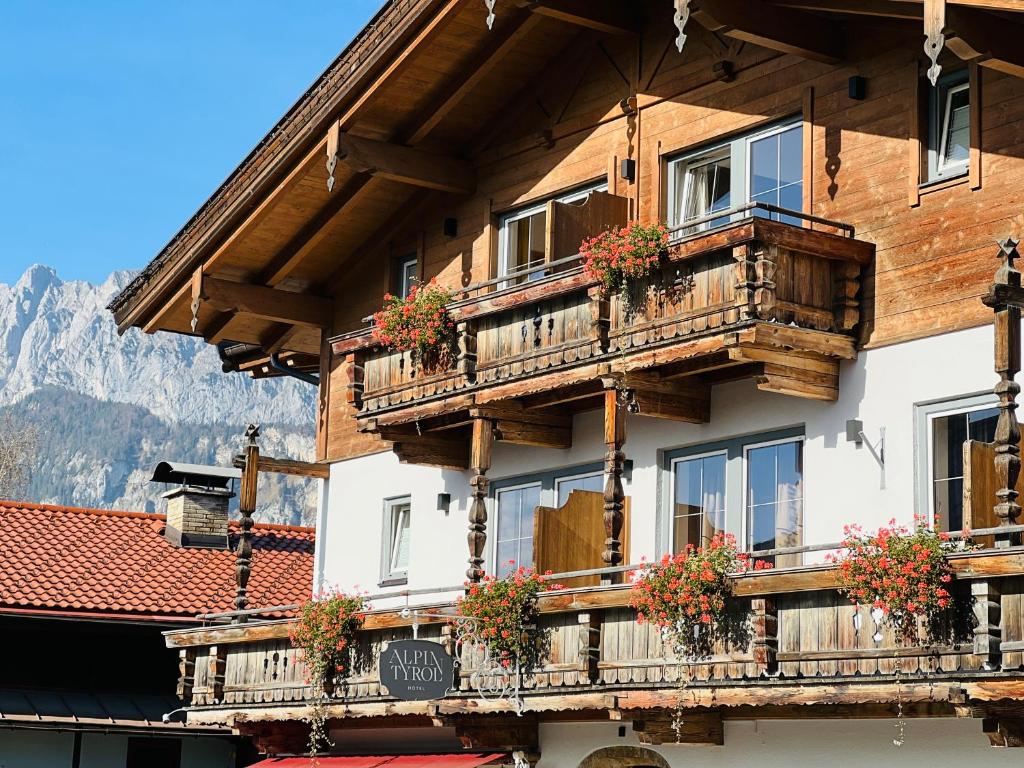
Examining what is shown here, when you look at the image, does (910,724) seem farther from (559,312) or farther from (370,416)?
(370,416)

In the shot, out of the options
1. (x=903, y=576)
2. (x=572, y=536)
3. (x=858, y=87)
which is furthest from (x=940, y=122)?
(x=572, y=536)

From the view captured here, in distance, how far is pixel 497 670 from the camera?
19.0 metres

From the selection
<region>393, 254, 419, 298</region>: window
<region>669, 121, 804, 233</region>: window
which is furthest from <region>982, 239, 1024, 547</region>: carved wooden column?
<region>393, 254, 419, 298</region>: window

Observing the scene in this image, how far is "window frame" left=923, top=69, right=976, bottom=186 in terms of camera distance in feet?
57.0

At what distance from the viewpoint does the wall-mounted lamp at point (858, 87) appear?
18.2m

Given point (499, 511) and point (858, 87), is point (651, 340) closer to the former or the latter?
point (858, 87)

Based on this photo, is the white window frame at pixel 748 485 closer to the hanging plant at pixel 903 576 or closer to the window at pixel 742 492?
the window at pixel 742 492

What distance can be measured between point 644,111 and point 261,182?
564 cm

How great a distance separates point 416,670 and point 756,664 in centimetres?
478

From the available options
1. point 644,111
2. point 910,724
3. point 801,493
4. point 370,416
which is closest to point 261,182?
point 370,416

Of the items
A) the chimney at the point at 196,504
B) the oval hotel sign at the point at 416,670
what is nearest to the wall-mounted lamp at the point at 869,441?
the oval hotel sign at the point at 416,670

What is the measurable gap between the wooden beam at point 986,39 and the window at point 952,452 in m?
3.20

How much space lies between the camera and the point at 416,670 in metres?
19.3

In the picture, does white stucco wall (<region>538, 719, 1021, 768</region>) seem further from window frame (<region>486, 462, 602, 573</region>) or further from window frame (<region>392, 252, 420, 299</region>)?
window frame (<region>392, 252, 420, 299</region>)
